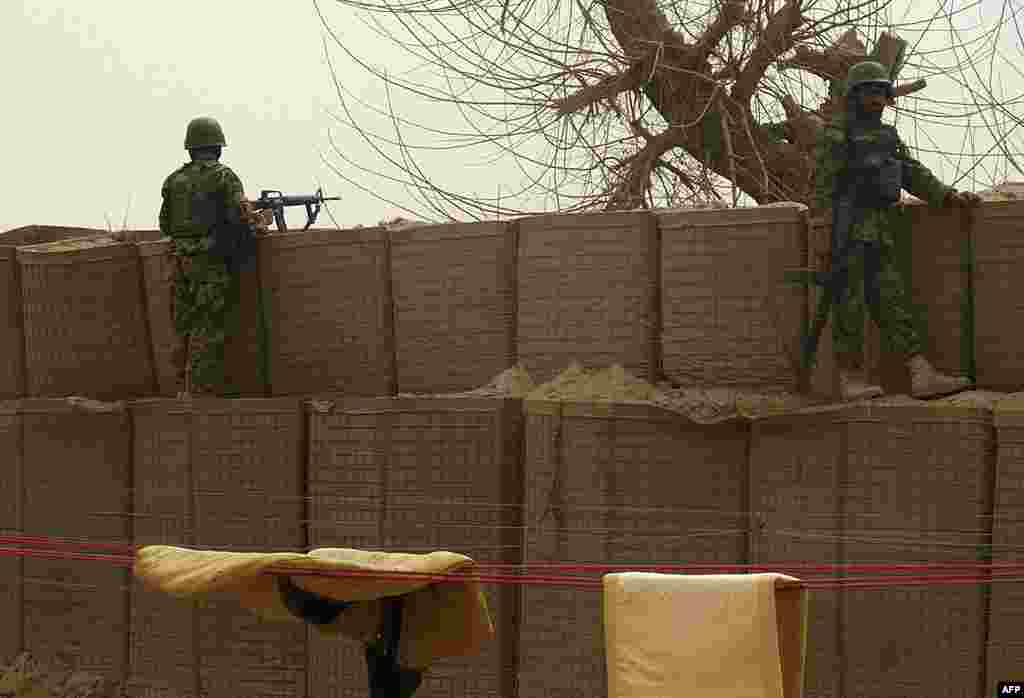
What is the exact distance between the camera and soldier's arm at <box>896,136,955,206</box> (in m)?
9.35

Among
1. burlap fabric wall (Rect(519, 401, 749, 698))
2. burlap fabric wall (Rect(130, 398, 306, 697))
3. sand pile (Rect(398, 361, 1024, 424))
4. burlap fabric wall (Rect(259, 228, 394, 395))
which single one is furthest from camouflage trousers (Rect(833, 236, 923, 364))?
burlap fabric wall (Rect(130, 398, 306, 697))

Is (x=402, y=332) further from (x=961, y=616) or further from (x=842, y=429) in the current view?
(x=961, y=616)

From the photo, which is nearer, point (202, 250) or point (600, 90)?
point (202, 250)

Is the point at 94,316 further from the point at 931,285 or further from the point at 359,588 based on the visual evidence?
the point at 359,588

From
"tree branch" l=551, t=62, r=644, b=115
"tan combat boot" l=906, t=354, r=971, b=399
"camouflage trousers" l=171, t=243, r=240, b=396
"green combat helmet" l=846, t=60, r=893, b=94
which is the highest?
"tree branch" l=551, t=62, r=644, b=115

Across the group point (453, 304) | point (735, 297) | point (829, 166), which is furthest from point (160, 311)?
point (829, 166)

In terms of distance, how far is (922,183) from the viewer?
9.39m

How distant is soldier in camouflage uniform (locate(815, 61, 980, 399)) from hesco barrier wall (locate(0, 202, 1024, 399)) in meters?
0.12

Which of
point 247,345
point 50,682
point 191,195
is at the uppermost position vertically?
point 191,195

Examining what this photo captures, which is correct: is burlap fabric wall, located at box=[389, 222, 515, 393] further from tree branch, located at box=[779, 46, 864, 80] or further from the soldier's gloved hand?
tree branch, located at box=[779, 46, 864, 80]

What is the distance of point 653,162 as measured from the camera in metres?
14.1

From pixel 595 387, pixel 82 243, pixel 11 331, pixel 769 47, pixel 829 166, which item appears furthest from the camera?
pixel 769 47

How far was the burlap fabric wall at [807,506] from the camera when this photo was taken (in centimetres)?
925

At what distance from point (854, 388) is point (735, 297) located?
68 cm
